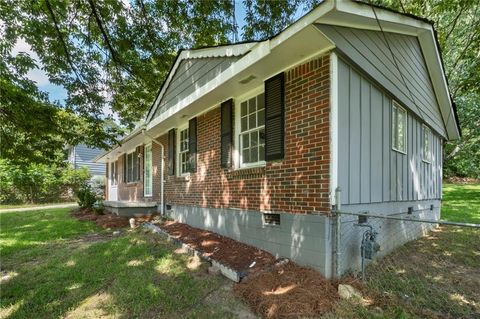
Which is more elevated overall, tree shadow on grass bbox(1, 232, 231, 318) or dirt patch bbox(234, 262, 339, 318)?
dirt patch bbox(234, 262, 339, 318)

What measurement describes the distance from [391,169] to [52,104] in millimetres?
7697

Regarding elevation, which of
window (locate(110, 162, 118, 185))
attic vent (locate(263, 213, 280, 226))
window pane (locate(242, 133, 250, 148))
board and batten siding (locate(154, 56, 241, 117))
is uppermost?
board and batten siding (locate(154, 56, 241, 117))

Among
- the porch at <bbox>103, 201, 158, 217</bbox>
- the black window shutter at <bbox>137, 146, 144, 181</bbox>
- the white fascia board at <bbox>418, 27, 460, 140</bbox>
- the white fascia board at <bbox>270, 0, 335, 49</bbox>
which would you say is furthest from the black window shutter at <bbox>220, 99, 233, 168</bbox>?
the black window shutter at <bbox>137, 146, 144, 181</bbox>

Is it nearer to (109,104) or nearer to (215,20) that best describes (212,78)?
(215,20)

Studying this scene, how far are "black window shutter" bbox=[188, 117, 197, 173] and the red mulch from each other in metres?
1.62

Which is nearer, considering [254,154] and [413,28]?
→ [254,154]

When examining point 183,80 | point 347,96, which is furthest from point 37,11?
point 347,96

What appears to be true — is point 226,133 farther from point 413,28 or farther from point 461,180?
point 461,180

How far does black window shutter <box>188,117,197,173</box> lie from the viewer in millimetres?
7661

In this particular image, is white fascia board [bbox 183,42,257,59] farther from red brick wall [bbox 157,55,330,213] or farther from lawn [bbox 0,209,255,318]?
lawn [bbox 0,209,255,318]

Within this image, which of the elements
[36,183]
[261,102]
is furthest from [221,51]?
[36,183]

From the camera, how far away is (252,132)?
5.77m

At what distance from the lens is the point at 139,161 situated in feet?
41.0

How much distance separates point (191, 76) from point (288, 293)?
5.56 meters
